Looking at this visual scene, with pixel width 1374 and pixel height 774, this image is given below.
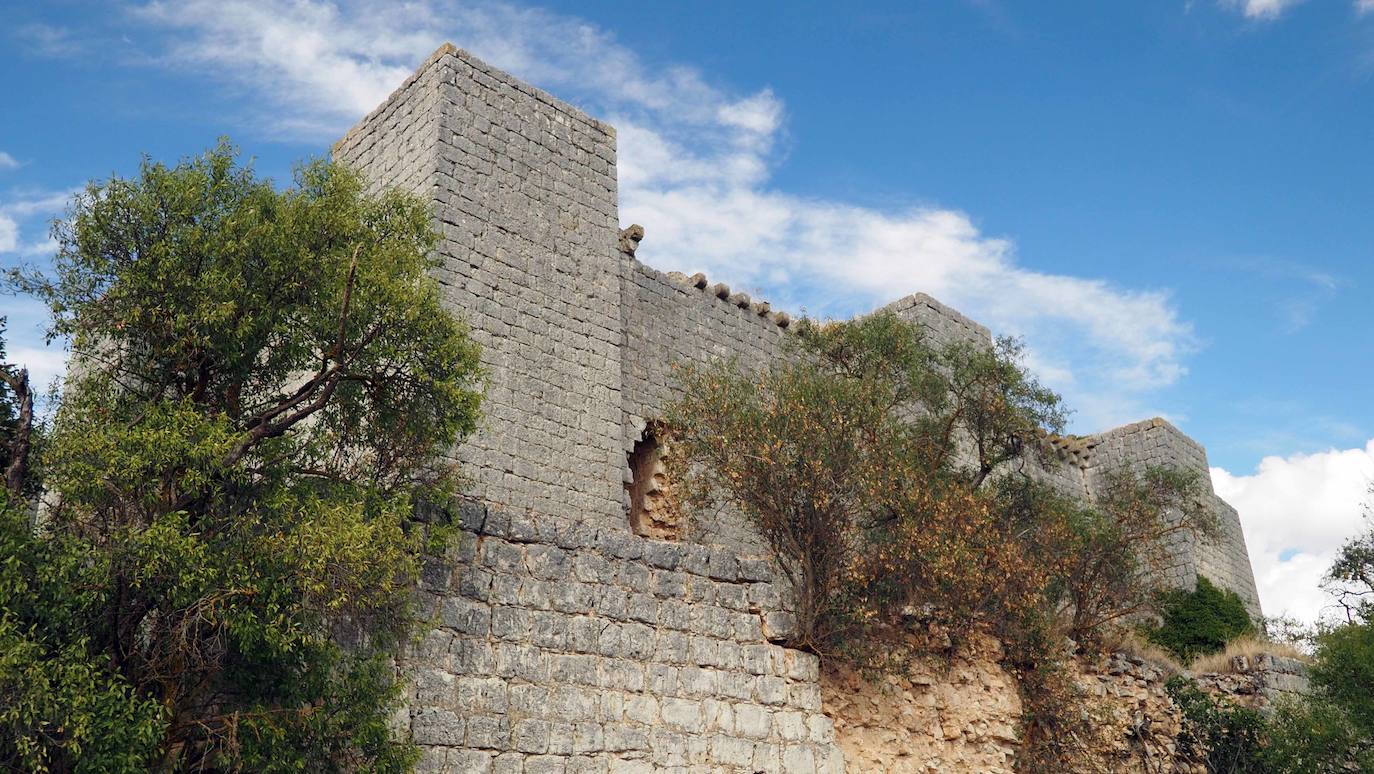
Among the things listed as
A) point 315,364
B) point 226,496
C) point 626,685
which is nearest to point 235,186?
point 315,364

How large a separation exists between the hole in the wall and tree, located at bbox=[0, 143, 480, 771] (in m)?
6.93

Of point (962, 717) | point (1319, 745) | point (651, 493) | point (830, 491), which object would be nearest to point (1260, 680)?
point (1319, 745)

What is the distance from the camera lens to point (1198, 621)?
20641mm

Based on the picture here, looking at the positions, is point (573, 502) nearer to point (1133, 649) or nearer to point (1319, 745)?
point (1133, 649)

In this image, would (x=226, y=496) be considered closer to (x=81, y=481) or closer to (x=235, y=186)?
(x=81, y=481)

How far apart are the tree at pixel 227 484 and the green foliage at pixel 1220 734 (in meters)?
9.37

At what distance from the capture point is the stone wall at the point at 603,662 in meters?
7.85

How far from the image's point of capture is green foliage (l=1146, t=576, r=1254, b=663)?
19938 mm

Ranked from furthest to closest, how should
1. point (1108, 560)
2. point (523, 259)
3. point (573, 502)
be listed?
1. point (1108, 560)
2. point (523, 259)
3. point (573, 502)

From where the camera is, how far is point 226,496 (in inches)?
281

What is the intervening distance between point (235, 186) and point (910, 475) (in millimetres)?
6278

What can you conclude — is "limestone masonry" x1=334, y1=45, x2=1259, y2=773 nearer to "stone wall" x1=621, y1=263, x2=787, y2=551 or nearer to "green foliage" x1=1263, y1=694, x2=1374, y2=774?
"stone wall" x1=621, y1=263, x2=787, y2=551

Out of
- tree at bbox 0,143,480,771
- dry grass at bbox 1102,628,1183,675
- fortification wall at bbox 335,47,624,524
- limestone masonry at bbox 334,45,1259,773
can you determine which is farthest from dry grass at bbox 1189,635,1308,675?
tree at bbox 0,143,480,771

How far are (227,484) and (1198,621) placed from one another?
17.8m
